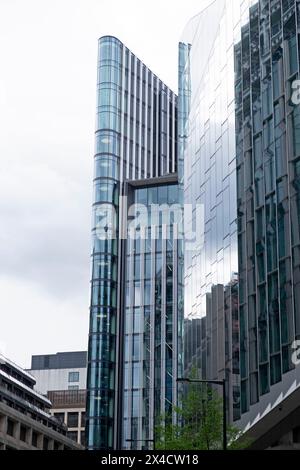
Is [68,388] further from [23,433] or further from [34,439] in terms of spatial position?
[23,433]

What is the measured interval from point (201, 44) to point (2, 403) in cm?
5076

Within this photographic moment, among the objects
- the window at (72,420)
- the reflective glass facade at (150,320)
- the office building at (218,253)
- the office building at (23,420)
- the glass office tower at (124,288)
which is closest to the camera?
the office building at (218,253)

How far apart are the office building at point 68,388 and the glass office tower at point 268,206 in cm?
12998

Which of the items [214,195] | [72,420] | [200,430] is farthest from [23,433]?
[200,430]

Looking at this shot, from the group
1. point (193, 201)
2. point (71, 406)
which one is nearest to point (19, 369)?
point (71, 406)

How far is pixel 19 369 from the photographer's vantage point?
138 meters

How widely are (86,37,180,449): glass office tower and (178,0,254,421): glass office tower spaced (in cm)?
4032

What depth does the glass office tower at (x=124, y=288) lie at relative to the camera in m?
110

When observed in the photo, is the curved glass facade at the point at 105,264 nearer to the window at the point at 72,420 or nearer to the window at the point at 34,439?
the window at the point at 34,439

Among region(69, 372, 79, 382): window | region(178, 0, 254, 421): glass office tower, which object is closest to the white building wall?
region(69, 372, 79, 382): window

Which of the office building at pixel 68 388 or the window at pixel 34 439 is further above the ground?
the office building at pixel 68 388

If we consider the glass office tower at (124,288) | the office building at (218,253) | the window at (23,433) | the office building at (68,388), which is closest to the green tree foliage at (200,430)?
the office building at (218,253)

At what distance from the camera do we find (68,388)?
635ft

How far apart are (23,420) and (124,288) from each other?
68.7 ft
